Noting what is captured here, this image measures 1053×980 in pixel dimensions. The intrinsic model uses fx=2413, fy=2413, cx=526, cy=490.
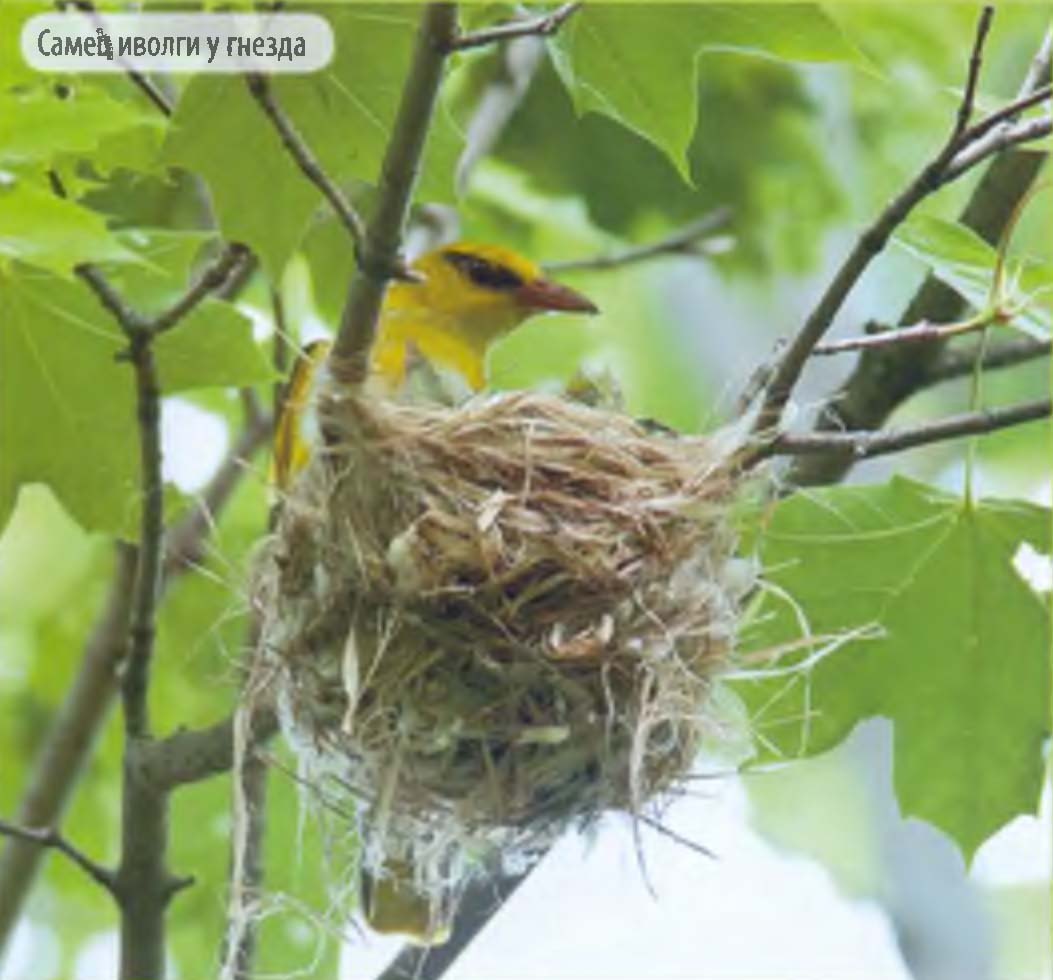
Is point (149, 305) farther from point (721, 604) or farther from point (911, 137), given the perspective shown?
point (911, 137)

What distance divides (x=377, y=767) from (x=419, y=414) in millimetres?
404

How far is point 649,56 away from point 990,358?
2.97 ft

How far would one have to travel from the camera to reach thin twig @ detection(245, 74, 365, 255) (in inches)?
99.4

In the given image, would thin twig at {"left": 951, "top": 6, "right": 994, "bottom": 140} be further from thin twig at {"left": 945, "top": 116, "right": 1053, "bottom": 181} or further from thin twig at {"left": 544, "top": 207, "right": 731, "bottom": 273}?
thin twig at {"left": 544, "top": 207, "right": 731, "bottom": 273}

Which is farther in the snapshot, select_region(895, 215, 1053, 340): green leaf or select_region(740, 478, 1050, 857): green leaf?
select_region(740, 478, 1050, 857): green leaf

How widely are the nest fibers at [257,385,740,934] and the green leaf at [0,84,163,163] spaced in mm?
393

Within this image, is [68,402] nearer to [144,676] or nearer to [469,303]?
[144,676]

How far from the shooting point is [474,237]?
5.63 m

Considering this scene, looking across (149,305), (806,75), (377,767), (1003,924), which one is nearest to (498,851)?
(377,767)

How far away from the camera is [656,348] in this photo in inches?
255

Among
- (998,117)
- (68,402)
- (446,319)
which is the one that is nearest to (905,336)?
(998,117)

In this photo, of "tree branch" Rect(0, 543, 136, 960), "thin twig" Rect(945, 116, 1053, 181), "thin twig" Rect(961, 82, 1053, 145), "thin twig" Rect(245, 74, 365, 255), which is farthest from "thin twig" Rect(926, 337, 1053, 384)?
"tree branch" Rect(0, 543, 136, 960)

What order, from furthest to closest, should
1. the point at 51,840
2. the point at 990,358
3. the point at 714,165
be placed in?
the point at 714,165, the point at 990,358, the point at 51,840

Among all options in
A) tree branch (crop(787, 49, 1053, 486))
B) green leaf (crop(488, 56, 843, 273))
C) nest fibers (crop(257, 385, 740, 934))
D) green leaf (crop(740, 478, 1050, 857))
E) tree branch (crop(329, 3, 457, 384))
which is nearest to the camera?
tree branch (crop(329, 3, 457, 384))
